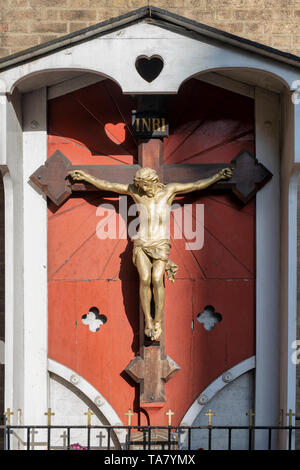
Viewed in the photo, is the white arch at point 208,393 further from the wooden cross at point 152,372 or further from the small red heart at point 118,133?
the small red heart at point 118,133

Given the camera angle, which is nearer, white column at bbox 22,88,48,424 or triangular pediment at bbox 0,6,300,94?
triangular pediment at bbox 0,6,300,94

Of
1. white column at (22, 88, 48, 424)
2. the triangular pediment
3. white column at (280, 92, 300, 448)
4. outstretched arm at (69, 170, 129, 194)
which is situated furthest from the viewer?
white column at (22, 88, 48, 424)

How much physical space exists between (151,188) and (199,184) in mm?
383

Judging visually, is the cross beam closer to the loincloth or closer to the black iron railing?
the loincloth

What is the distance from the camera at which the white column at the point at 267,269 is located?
17.7ft

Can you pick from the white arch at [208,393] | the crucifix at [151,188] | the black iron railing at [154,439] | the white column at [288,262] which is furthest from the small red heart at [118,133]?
the black iron railing at [154,439]

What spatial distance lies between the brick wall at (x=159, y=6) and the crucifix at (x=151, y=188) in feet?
3.42

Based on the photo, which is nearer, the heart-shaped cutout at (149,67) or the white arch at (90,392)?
the heart-shaped cutout at (149,67)

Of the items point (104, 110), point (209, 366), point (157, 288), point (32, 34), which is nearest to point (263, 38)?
point (104, 110)

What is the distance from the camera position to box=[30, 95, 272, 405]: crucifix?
16.9ft

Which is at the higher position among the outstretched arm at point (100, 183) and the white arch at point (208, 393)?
the outstretched arm at point (100, 183)

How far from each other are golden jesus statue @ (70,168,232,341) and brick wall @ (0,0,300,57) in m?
1.34

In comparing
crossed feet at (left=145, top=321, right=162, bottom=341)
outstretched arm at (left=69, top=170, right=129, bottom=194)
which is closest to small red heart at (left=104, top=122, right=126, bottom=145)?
outstretched arm at (left=69, top=170, right=129, bottom=194)

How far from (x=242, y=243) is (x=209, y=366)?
97 centimetres
